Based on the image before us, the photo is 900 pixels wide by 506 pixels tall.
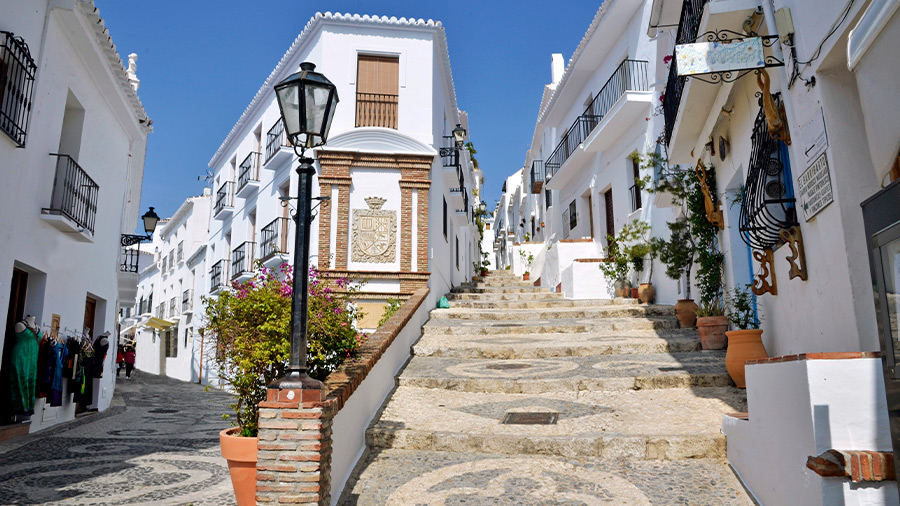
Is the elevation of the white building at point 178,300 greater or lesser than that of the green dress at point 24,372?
greater

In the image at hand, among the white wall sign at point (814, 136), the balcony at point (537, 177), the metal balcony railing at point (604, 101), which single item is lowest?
the white wall sign at point (814, 136)

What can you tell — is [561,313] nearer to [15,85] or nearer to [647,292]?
[647,292]

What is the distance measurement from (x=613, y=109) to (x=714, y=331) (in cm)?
747

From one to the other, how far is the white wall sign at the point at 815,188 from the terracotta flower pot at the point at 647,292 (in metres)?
7.10

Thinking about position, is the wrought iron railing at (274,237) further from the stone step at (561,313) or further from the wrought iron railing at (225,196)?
the stone step at (561,313)

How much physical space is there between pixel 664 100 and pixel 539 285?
A: 34.1 ft

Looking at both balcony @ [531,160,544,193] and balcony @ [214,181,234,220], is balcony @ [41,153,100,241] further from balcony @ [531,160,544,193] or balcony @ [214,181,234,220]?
balcony @ [531,160,544,193]

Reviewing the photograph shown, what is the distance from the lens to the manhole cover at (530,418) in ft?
18.2

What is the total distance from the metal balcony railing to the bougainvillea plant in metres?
10.9

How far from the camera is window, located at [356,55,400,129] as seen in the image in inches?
536

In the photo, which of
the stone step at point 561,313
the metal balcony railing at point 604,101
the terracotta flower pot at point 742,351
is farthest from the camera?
the metal balcony railing at point 604,101

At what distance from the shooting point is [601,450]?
15.8 ft

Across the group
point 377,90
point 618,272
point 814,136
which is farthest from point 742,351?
point 377,90

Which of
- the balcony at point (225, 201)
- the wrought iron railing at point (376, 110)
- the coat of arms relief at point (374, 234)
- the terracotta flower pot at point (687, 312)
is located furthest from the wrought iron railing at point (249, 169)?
the terracotta flower pot at point (687, 312)
